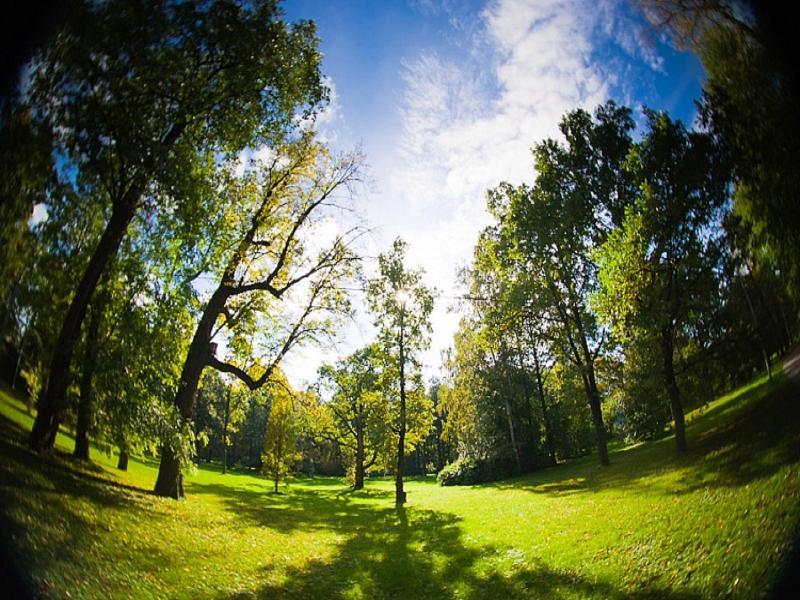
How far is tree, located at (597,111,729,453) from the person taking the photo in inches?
165

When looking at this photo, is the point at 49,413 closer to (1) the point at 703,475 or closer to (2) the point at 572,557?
(2) the point at 572,557

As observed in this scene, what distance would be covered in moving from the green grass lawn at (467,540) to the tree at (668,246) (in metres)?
1.94

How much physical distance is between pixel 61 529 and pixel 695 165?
28.5 ft

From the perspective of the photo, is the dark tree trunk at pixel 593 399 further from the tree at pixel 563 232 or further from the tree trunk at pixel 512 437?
the tree trunk at pixel 512 437

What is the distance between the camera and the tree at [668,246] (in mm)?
4179

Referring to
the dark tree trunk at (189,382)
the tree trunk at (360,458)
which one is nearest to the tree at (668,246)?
the dark tree trunk at (189,382)

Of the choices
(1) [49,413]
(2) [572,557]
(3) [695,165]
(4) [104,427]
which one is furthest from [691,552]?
(4) [104,427]

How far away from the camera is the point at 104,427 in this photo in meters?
5.86

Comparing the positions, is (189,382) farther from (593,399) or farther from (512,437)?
(512,437)

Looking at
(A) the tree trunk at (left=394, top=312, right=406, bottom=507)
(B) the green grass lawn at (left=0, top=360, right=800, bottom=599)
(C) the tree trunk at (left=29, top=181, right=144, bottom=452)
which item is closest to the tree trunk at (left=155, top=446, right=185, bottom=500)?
(B) the green grass lawn at (left=0, top=360, right=800, bottom=599)

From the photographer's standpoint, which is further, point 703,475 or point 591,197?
point 591,197

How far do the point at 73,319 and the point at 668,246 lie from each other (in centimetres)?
1003

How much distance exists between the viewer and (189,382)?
38.5ft

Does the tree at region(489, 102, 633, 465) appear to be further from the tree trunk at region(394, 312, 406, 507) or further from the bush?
the bush
